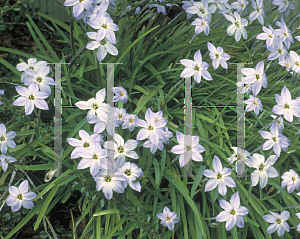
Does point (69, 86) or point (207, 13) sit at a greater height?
point (207, 13)

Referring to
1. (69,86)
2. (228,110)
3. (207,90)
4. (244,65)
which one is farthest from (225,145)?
(69,86)

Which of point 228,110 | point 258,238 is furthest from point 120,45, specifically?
point 258,238

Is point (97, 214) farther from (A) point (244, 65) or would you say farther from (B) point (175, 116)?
(A) point (244, 65)

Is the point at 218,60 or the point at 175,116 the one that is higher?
the point at 218,60

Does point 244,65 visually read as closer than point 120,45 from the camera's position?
No

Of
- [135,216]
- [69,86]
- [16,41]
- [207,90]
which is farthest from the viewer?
[16,41]

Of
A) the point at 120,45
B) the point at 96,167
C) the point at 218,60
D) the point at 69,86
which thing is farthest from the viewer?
the point at 120,45

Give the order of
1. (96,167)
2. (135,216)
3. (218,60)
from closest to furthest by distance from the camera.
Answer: (96,167), (135,216), (218,60)

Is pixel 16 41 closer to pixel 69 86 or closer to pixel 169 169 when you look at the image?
pixel 69 86

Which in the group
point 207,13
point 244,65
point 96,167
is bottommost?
point 96,167
